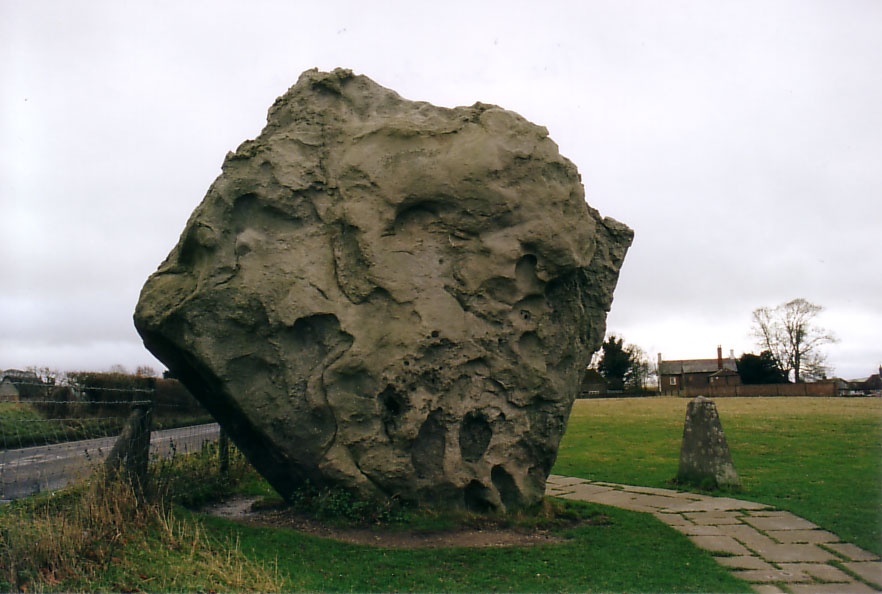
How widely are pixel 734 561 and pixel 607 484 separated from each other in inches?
239

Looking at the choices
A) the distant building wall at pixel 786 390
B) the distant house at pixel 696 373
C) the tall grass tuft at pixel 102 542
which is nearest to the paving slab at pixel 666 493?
the tall grass tuft at pixel 102 542

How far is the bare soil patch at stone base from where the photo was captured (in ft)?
26.6

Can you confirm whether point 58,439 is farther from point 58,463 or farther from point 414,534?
point 414,534

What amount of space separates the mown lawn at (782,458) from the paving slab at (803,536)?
7.4 inches

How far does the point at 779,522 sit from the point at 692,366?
7486 cm

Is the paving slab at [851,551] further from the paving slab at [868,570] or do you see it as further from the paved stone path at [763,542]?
the paving slab at [868,570]

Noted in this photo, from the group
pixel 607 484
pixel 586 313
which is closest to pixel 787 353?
pixel 607 484

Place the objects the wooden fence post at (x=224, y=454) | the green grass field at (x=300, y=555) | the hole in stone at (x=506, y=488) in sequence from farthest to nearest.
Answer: the wooden fence post at (x=224, y=454)
the hole in stone at (x=506, y=488)
the green grass field at (x=300, y=555)

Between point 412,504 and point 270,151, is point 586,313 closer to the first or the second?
point 412,504

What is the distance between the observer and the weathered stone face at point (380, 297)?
855cm

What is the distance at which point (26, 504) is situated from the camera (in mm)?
8117

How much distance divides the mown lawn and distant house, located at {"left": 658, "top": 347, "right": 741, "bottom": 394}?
42.6 m

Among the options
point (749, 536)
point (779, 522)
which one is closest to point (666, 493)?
point (779, 522)

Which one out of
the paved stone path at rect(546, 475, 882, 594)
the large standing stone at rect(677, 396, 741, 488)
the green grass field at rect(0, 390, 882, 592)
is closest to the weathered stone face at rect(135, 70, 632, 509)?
the green grass field at rect(0, 390, 882, 592)
